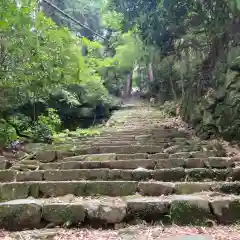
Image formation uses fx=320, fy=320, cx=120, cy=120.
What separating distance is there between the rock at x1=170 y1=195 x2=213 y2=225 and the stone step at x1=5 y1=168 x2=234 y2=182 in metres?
1.05

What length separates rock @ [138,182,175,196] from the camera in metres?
3.65

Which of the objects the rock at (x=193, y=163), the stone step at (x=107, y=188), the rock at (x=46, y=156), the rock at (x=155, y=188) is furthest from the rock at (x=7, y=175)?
the rock at (x=193, y=163)

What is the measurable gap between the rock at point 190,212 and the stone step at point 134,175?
1055mm

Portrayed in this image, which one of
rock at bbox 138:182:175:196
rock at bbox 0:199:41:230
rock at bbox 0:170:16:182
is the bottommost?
rock at bbox 0:170:16:182

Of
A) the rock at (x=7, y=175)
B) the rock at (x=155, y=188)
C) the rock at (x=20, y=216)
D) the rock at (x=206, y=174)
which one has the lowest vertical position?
the rock at (x=7, y=175)

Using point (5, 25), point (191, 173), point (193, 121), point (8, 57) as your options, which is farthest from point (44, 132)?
point (191, 173)

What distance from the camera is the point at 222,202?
3098 mm

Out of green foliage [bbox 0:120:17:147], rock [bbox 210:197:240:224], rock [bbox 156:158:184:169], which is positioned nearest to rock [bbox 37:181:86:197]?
rock [bbox 156:158:184:169]

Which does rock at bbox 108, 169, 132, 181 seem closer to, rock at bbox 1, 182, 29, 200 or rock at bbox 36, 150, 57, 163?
rock at bbox 1, 182, 29, 200

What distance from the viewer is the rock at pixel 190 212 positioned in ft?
10.0

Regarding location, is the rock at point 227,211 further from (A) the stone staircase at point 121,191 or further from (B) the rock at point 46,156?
(B) the rock at point 46,156

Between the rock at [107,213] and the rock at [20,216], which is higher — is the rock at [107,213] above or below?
above

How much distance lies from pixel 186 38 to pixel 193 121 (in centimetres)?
222

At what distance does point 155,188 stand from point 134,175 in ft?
1.95
